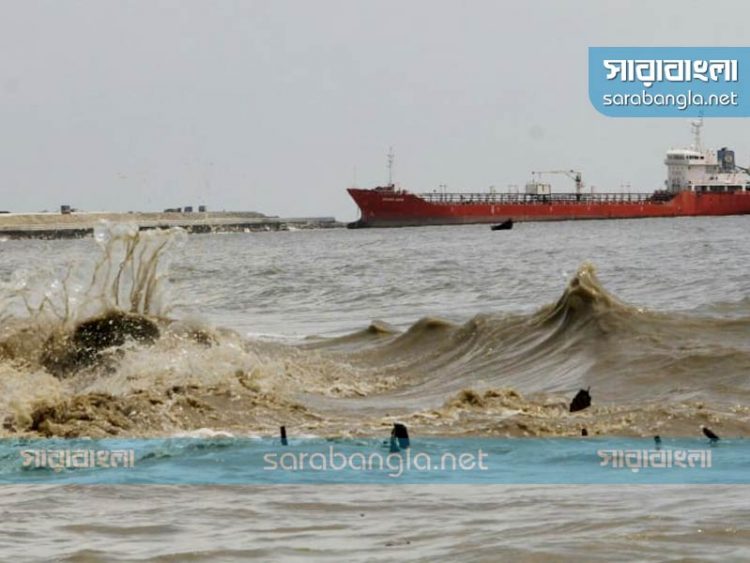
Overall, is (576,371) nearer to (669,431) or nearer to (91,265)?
(669,431)

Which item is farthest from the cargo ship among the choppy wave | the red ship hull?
the choppy wave

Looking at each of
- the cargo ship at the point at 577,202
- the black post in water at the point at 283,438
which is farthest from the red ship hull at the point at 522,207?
the black post in water at the point at 283,438

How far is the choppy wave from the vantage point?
35.0 ft

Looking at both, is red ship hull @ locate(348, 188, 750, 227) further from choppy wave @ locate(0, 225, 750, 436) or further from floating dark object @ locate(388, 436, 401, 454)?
floating dark object @ locate(388, 436, 401, 454)

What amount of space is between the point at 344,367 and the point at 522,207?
87.5 metres

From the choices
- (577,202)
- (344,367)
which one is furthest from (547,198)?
(344,367)

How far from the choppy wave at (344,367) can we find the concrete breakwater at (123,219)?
9264 centimetres

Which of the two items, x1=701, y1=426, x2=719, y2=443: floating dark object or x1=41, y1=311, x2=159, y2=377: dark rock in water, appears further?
x1=41, y1=311, x2=159, y2=377: dark rock in water

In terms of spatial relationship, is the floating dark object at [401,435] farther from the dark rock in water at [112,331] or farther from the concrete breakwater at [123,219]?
the concrete breakwater at [123,219]

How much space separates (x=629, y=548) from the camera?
629 centimetres

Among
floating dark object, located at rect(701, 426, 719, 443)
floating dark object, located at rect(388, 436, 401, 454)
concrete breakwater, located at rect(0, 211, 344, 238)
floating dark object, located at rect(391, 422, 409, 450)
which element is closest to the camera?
floating dark object, located at rect(388, 436, 401, 454)

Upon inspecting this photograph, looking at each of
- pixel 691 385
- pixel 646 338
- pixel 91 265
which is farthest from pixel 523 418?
pixel 91 265

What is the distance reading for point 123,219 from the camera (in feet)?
408

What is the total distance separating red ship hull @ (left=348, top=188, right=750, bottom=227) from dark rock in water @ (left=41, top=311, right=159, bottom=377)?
86.1m
